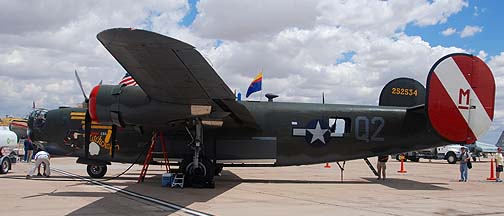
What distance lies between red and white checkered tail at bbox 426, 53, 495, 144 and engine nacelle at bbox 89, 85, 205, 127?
24.0ft

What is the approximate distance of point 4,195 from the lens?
10.6m

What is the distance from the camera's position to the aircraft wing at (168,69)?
895cm

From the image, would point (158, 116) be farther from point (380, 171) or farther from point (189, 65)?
point (380, 171)

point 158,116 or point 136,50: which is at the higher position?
point 136,50

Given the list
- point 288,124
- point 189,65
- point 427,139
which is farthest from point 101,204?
point 427,139

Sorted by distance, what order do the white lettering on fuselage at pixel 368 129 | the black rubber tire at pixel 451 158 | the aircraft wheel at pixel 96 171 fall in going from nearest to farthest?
the white lettering on fuselage at pixel 368 129, the aircraft wheel at pixel 96 171, the black rubber tire at pixel 451 158

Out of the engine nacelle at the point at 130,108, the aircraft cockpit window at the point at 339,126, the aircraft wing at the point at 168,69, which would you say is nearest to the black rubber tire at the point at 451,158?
the aircraft cockpit window at the point at 339,126

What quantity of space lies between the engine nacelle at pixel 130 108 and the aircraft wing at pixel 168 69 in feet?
0.96

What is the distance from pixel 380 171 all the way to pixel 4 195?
42.3 feet

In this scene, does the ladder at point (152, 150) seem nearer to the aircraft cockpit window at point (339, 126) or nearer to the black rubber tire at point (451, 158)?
the aircraft cockpit window at point (339, 126)

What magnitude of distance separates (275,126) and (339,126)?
2.21 m

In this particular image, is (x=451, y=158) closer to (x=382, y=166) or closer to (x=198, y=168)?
(x=382, y=166)

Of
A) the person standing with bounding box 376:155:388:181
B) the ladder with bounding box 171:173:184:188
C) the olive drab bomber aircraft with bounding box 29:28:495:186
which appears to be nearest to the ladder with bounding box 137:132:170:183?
the olive drab bomber aircraft with bounding box 29:28:495:186

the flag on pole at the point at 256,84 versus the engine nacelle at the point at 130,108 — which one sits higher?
the flag on pole at the point at 256,84
